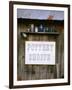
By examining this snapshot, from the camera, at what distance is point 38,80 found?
1.56m

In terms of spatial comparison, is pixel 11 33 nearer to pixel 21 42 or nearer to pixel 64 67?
pixel 21 42

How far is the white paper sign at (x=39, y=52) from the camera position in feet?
5.09

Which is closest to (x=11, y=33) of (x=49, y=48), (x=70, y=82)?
(x=49, y=48)

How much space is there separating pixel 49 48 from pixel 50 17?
260 millimetres

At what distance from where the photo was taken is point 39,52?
1570mm

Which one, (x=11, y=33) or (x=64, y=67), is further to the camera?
(x=64, y=67)

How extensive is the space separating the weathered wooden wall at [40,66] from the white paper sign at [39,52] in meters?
0.03

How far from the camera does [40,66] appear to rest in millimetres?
1573

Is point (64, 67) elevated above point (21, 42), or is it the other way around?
point (21, 42)

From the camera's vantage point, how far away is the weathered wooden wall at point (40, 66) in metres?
1.53

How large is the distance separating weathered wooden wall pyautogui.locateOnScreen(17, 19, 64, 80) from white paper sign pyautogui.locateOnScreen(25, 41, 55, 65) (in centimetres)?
3

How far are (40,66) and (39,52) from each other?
12 cm

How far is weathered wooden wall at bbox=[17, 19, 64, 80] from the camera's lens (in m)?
1.53

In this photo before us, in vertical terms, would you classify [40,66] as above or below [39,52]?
below
